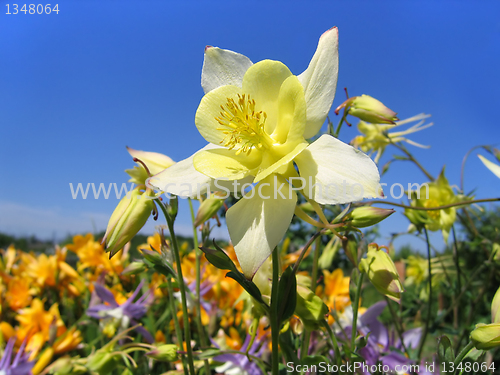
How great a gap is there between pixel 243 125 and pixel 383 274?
15.5 inches

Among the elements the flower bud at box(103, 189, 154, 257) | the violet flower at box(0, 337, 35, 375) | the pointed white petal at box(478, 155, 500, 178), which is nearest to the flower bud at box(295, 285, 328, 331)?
the flower bud at box(103, 189, 154, 257)

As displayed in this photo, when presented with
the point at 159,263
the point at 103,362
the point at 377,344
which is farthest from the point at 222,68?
the point at 377,344

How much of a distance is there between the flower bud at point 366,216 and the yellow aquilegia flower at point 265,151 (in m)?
0.11

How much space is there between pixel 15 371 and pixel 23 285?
2.97 feet

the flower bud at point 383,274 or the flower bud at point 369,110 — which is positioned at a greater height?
the flower bud at point 369,110

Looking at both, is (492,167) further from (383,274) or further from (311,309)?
(311,309)

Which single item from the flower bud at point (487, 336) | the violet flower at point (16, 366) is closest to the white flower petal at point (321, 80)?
the flower bud at point (487, 336)

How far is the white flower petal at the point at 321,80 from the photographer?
540mm

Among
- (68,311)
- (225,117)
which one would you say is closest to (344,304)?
(225,117)

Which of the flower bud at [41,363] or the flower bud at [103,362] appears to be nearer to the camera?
the flower bud at [103,362]

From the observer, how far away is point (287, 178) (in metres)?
0.56

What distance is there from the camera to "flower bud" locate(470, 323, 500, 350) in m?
0.53

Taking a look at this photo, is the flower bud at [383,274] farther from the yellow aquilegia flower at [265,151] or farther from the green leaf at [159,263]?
the green leaf at [159,263]

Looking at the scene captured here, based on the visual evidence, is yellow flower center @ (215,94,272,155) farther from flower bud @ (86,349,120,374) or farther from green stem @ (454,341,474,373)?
flower bud @ (86,349,120,374)
